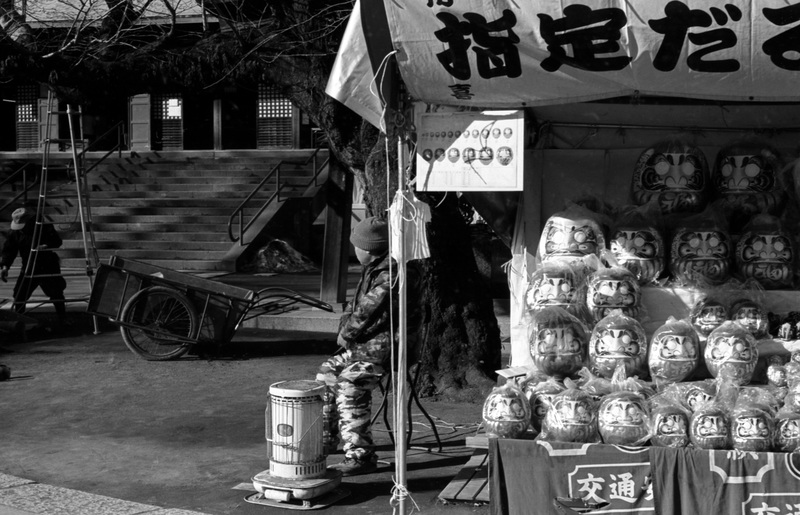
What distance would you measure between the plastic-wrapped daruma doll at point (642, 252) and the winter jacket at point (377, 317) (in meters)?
1.58

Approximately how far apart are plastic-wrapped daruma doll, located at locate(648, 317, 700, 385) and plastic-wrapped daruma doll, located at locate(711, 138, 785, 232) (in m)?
1.03

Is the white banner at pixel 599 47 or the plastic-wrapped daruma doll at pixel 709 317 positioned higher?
the white banner at pixel 599 47

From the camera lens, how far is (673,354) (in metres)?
5.38

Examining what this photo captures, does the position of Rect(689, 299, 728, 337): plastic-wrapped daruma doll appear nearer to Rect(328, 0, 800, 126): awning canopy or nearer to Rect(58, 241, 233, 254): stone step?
Rect(328, 0, 800, 126): awning canopy

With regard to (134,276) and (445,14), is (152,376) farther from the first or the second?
(445,14)

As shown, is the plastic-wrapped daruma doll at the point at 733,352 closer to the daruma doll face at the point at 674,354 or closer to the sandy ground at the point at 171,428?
the daruma doll face at the point at 674,354

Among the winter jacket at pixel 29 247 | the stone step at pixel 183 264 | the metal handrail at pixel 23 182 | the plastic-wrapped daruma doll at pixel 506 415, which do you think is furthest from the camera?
the metal handrail at pixel 23 182

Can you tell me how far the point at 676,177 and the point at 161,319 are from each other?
7.02 meters

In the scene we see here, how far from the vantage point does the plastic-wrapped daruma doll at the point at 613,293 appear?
18.4 ft

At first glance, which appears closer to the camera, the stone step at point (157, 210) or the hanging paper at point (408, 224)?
the hanging paper at point (408, 224)

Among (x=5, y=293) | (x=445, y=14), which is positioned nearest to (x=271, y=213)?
(x=5, y=293)

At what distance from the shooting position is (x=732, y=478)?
484 centimetres

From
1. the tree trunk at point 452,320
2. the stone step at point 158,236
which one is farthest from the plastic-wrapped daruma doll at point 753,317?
the stone step at point 158,236

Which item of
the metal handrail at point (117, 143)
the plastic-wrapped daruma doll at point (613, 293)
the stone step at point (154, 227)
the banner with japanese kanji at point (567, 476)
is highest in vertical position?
the metal handrail at point (117, 143)
